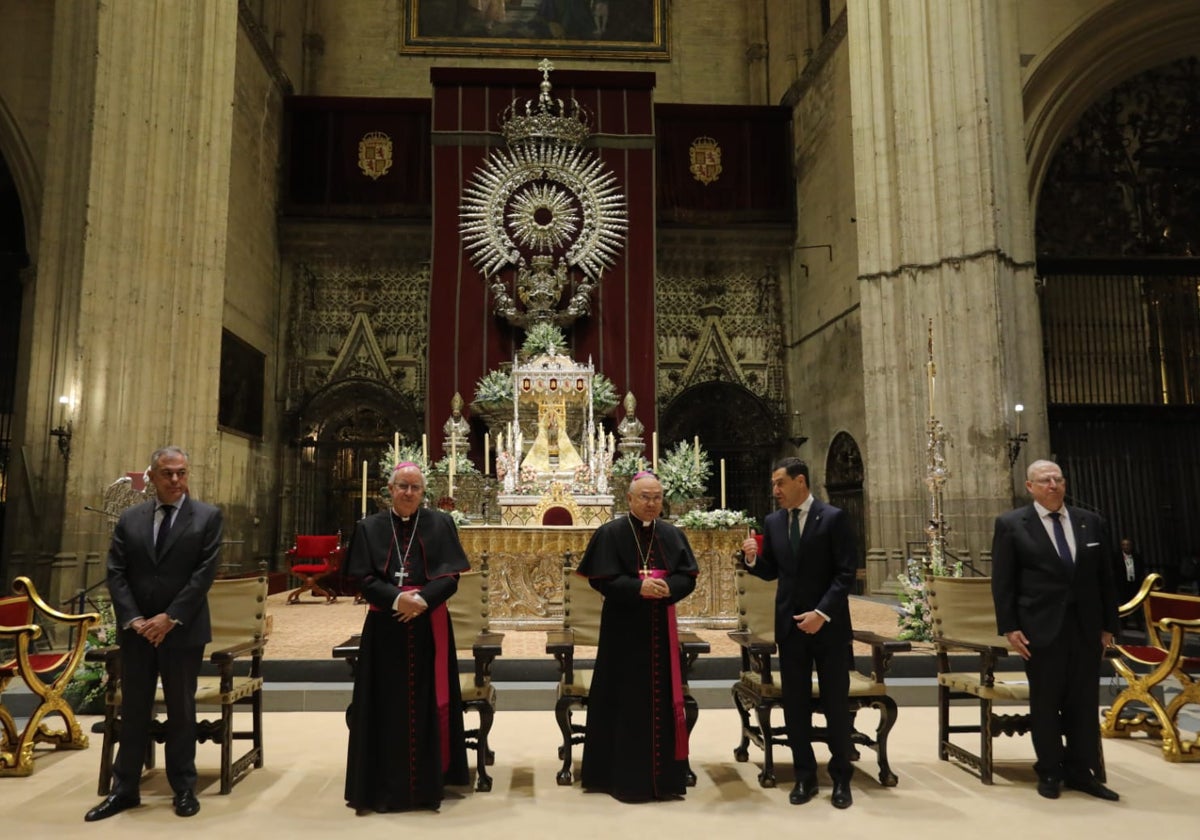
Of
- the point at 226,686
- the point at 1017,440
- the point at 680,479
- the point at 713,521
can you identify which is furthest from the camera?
the point at 1017,440

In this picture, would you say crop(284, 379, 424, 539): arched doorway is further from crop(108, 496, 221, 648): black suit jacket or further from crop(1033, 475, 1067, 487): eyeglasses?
crop(1033, 475, 1067, 487): eyeglasses

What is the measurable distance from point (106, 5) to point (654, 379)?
27.1ft

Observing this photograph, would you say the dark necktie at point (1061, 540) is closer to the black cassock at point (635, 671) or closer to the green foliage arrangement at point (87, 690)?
the black cassock at point (635, 671)

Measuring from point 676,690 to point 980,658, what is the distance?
189 centimetres

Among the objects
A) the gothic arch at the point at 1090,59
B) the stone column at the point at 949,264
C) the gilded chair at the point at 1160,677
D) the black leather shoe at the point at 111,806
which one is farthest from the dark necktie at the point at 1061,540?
the gothic arch at the point at 1090,59

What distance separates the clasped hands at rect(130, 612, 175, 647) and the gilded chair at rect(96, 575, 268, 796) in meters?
0.34

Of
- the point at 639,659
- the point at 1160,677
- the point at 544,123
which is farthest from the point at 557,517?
the point at 544,123

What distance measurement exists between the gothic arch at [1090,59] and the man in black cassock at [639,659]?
9.81 meters

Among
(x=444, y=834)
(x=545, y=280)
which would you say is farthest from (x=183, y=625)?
(x=545, y=280)

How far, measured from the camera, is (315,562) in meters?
11.6

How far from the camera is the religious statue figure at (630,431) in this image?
11469 mm

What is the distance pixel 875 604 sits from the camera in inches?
410

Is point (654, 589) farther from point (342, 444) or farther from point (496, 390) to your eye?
point (342, 444)

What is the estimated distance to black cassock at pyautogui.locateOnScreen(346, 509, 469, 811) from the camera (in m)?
3.80
